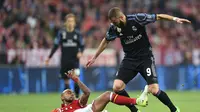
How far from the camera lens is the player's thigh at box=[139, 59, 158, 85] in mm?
10898

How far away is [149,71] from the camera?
10953 mm

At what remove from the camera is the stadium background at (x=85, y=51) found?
2086 cm

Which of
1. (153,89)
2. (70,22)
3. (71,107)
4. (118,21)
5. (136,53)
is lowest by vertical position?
(71,107)

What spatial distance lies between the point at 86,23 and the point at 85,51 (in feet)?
7.77

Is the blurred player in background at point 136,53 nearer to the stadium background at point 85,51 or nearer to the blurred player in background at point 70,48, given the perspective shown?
the blurred player in background at point 70,48

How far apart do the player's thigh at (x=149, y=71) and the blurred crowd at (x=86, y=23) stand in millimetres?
10582

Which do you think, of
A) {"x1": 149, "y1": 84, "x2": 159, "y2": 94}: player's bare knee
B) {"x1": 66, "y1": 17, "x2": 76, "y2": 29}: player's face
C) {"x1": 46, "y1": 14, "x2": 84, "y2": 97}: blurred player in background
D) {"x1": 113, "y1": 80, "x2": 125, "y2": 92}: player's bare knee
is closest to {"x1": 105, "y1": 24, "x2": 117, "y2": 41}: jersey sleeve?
{"x1": 113, "y1": 80, "x2": 125, "y2": 92}: player's bare knee

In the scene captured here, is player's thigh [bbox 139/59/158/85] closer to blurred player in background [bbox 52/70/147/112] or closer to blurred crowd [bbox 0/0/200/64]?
blurred player in background [bbox 52/70/147/112]

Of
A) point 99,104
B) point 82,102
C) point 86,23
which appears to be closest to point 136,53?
point 99,104

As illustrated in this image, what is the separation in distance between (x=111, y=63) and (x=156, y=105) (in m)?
6.80

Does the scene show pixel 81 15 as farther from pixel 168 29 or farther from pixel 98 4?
pixel 168 29

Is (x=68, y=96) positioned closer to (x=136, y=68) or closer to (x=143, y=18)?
(x=136, y=68)

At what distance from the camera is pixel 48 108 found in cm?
1426

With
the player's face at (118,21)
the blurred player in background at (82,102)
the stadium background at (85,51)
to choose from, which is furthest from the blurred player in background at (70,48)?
the blurred player in background at (82,102)
